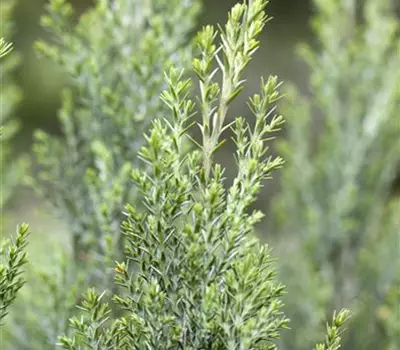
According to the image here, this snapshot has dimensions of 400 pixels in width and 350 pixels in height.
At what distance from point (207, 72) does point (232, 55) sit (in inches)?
2.5

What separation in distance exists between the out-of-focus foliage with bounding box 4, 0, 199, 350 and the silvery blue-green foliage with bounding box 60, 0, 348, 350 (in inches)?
34.2

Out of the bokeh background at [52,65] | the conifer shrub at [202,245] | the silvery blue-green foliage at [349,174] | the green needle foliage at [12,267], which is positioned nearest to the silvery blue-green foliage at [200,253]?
the conifer shrub at [202,245]

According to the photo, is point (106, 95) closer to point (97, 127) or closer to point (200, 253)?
point (97, 127)

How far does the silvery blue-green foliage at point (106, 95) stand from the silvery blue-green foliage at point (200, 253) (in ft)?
3.00

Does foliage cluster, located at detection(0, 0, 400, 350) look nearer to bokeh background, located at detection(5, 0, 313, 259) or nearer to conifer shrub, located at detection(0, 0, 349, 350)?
conifer shrub, located at detection(0, 0, 349, 350)

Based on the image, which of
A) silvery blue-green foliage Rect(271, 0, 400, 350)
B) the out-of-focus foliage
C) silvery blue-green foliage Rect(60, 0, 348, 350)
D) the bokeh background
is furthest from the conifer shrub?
the bokeh background

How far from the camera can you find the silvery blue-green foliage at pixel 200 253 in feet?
4.54

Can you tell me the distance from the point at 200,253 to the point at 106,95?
1.15 meters

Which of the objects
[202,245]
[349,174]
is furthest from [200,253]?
[349,174]

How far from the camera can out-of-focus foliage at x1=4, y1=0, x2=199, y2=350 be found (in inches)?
95.3

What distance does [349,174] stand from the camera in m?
3.46

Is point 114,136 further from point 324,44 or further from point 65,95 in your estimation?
point 324,44

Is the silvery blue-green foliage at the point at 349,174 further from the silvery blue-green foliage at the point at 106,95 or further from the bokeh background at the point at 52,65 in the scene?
the bokeh background at the point at 52,65

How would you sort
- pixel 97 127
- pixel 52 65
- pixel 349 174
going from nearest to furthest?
pixel 97 127, pixel 349 174, pixel 52 65
